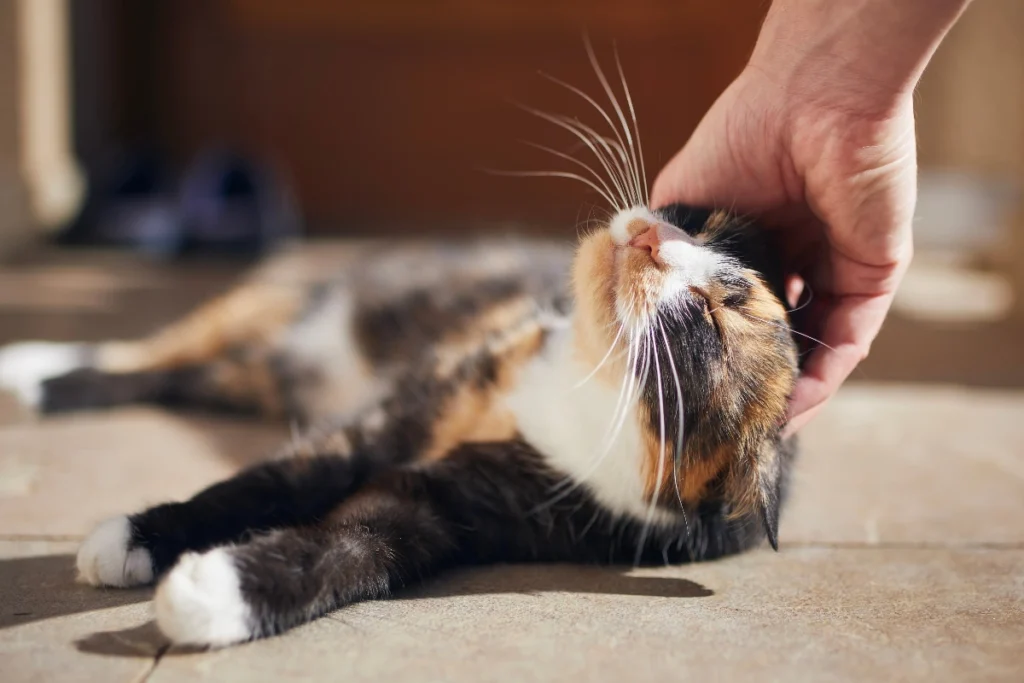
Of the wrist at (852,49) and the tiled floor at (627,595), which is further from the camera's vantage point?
the wrist at (852,49)

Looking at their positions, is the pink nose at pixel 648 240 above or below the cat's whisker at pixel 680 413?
above

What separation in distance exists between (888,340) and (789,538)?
2231 mm

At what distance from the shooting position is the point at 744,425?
160cm

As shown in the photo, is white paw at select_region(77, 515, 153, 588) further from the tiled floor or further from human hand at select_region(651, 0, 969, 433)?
human hand at select_region(651, 0, 969, 433)

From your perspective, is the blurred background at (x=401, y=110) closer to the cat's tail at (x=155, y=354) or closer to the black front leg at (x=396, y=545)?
the cat's tail at (x=155, y=354)

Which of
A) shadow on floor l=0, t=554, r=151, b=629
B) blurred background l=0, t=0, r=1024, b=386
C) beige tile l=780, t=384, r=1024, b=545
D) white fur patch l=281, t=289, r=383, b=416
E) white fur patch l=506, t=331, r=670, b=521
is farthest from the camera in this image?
blurred background l=0, t=0, r=1024, b=386

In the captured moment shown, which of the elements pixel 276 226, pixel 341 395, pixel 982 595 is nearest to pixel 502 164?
pixel 276 226

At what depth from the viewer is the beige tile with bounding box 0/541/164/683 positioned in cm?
118

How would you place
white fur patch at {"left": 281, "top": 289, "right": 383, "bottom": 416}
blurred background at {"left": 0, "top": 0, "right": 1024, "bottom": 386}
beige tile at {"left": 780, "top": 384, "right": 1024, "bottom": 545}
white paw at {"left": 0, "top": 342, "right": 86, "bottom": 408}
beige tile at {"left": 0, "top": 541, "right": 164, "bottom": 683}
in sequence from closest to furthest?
1. beige tile at {"left": 0, "top": 541, "right": 164, "bottom": 683}
2. beige tile at {"left": 780, "top": 384, "right": 1024, "bottom": 545}
3. white paw at {"left": 0, "top": 342, "right": 86, "bottom": 408}
4. white fur patch at {"left": 281, "top": 289, "right": 383, "bottom": 416}
5. blurred background at {"left": 0, "top": 0, "right": 1024, "bottom": 386}

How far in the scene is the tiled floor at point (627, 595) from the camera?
4.07 feet

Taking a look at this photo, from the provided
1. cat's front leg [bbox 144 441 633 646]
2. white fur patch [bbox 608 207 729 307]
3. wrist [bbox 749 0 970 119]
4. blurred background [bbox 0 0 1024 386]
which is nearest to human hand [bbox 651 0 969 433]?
wrist [bbox 749 0 970 119]

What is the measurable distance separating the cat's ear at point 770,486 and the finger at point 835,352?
3.0 inches

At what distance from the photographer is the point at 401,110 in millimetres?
5965

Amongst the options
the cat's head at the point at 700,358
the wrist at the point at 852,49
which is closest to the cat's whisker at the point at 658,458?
the cat's head at the point at 700,358
